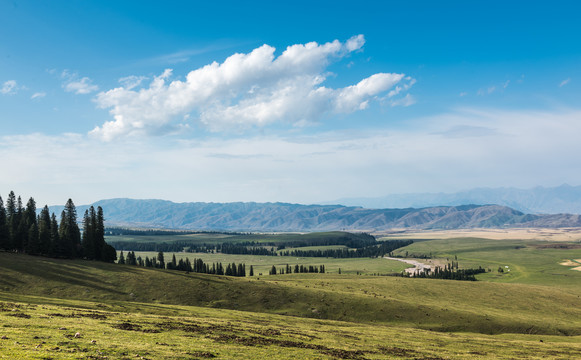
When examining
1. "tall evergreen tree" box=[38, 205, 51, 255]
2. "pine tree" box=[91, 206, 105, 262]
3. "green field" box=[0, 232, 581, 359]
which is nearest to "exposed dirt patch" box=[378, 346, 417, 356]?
"green field" box=[0, 232, 581, 359]

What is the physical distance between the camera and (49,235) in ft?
398

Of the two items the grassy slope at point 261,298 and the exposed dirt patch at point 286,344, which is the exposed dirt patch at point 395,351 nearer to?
the exposed dirt patch at point 286,344

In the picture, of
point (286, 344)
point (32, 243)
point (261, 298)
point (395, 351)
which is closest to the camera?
point (286, 344)

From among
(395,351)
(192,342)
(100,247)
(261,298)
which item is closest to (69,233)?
(100,247)

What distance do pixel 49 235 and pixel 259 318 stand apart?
90598 mm

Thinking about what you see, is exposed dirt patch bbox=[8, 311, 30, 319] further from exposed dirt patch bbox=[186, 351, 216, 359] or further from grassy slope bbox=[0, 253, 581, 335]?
grassy slope bbox=[0, 253, 581, 335]

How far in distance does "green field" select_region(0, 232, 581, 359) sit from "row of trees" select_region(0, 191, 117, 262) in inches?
836

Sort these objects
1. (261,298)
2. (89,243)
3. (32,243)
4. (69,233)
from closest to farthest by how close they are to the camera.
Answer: (261,298)
(32,243)
(69,233)
(89,243)

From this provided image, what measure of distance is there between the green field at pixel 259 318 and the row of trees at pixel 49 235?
69.6ft

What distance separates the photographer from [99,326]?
40.8m

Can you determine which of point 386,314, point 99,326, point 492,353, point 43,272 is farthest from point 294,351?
point 43,272

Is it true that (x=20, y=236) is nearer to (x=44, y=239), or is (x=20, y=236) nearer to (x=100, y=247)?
(x=44, y=239)

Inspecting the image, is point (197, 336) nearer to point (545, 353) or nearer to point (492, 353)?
point (492, 353)

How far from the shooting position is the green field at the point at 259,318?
118 ft
